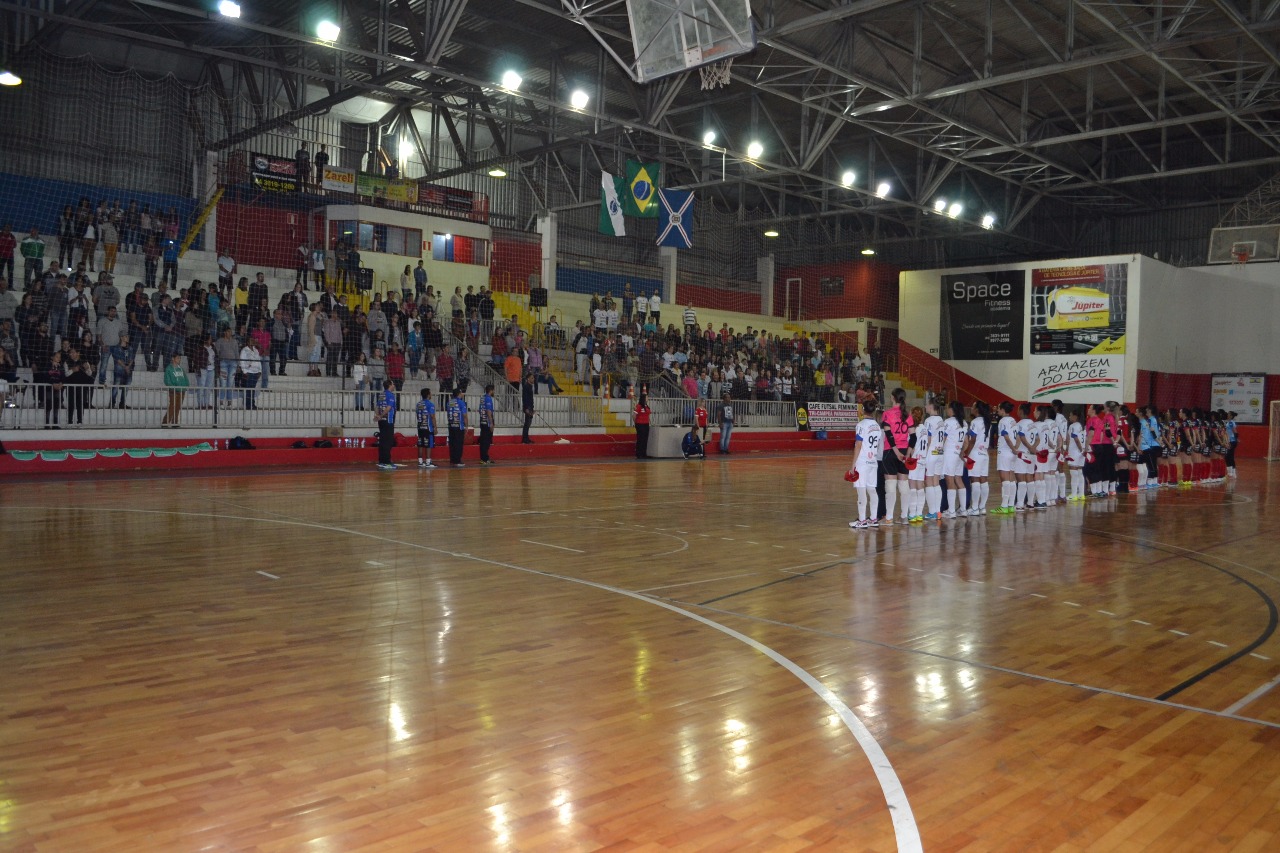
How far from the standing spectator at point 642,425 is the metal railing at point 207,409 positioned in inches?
125

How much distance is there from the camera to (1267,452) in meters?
33.5

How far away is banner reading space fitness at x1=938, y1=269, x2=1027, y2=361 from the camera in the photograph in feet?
121

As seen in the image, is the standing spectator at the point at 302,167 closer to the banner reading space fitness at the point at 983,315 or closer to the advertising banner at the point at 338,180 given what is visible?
the advertising banner at the point at 338,180

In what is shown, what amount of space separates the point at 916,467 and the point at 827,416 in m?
21.0

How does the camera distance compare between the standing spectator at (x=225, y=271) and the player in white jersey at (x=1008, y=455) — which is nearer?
the player in white jersey at (x=1008, y=455)

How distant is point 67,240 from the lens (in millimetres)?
22172

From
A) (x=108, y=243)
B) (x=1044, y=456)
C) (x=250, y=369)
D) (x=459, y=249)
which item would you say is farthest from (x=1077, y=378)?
(x=108, y=243)

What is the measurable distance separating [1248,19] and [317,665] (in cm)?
2158

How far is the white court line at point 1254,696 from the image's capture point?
539 cm

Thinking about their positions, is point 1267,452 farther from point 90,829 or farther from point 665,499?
point 90,829

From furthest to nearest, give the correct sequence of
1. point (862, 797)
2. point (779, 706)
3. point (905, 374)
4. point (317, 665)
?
1. point (905, 374)
2. point (317, 665)
3. point (779, 706)
4. point (862, 797)

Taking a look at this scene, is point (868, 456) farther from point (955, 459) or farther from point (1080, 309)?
point (1080, 309)

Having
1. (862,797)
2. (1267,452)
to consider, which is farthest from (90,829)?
(1267,452)

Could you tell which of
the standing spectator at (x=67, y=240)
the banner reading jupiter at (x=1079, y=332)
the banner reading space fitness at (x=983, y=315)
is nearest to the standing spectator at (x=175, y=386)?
the standing spectator at (x=67, y=240)
